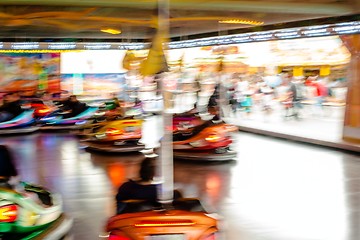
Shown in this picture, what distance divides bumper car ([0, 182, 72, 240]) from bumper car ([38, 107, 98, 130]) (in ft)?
28.3

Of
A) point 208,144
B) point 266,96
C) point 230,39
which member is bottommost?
point 208,144

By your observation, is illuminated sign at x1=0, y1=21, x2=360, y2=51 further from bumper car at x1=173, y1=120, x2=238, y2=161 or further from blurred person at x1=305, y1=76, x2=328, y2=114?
blurred person at x1=305, y1=76, x2=328, y2=114

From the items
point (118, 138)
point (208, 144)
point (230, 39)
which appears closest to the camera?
→ point (208, 144)

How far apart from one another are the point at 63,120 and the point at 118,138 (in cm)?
420

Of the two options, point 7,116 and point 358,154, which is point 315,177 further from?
point 7,116

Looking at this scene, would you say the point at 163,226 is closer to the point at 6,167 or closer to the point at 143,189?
the point at 143,189

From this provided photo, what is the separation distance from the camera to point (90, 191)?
6.27 metres

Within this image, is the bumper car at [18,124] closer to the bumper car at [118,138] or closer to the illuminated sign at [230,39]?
the illuminated sign at [230,39]

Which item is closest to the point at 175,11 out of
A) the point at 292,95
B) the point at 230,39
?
the point at 230,39

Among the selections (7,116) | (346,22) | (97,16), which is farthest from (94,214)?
(7,116)

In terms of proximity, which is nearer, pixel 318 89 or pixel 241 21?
pixel 241 21

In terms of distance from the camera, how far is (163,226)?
339cm

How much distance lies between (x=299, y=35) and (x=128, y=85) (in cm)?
595

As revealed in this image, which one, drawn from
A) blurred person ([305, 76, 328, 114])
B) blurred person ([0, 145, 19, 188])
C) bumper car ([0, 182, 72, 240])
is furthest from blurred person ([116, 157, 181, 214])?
blurred person ([305, 76, 328, 114])
